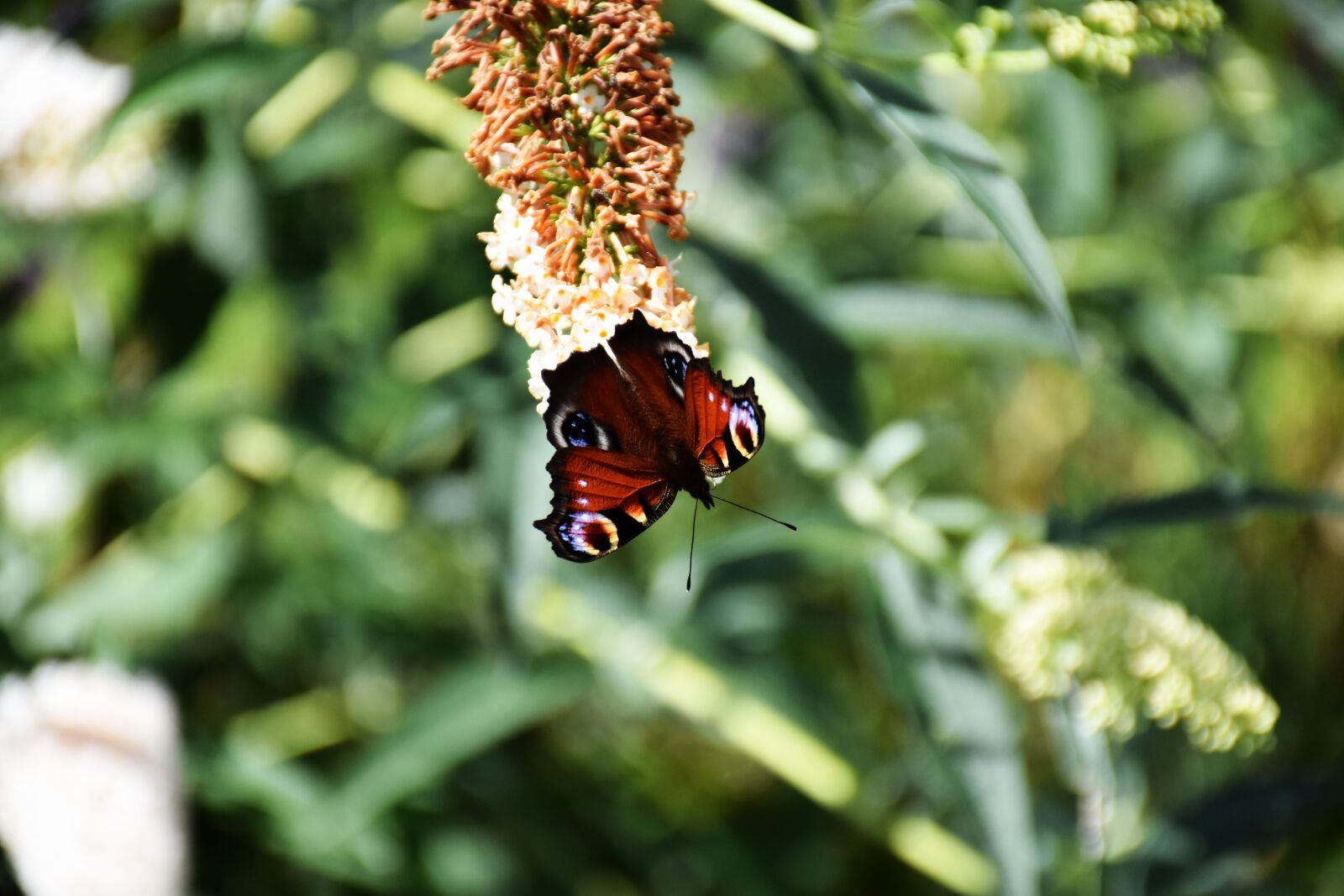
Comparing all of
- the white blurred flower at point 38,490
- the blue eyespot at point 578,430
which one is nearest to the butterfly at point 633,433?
the blue eyespot at point 578,430

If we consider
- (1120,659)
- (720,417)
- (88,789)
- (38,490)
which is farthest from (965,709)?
(38,490)

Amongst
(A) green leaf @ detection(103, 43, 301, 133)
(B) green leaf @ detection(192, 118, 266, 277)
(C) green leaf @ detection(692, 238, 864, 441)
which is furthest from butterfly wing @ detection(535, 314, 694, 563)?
(B) green leaf @ detection(192, 118, 266, 277)

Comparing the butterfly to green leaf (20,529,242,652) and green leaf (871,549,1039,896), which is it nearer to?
green leaf (871,549,1039,896)

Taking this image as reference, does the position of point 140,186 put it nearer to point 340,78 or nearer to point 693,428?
point 340,78

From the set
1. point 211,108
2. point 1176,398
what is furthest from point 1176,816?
point 211,108

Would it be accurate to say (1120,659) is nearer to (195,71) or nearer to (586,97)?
(586,97)
